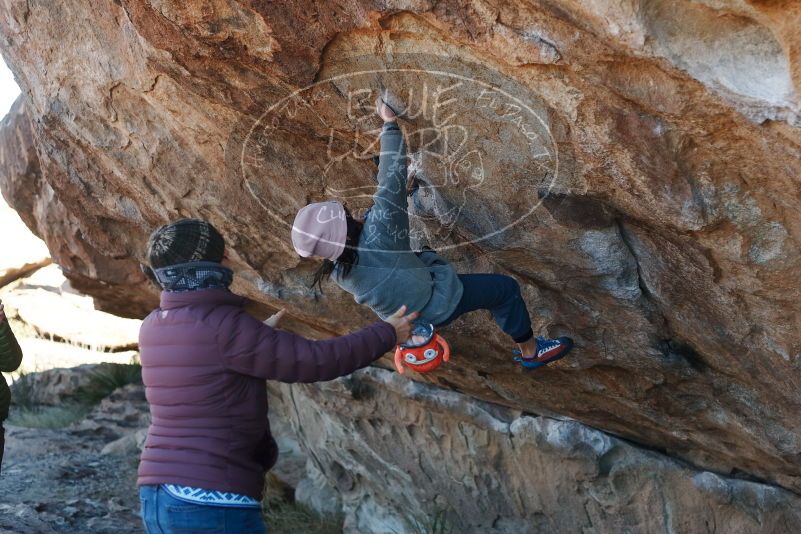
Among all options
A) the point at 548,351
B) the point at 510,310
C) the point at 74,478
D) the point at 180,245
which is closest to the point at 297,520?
the point at 74,478

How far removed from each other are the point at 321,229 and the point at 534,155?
81 centimetres

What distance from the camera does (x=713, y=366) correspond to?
3.85m

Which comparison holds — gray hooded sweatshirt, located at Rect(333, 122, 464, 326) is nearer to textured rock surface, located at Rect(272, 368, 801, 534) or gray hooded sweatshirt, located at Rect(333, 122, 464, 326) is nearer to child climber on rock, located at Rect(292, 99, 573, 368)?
child climber on rock, located at Rect(292, 99, 573, 368)

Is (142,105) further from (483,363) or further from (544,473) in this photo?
(544,473)

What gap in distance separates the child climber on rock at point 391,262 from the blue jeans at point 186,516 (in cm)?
94

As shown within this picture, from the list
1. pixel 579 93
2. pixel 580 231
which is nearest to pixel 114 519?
pixel 580 231

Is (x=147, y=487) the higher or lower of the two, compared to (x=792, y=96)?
lower

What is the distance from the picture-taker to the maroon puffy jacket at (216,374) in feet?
9.08

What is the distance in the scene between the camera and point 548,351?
12.6 feet

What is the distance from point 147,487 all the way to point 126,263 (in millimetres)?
4159

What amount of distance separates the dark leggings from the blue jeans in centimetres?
110

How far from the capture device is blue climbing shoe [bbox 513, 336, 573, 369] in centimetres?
382

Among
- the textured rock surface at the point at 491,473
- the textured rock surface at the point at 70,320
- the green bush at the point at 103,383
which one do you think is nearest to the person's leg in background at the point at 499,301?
the textured rock surface at the point at 491,473

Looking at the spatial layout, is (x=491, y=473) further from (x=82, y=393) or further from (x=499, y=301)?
(x=82, y=393)
